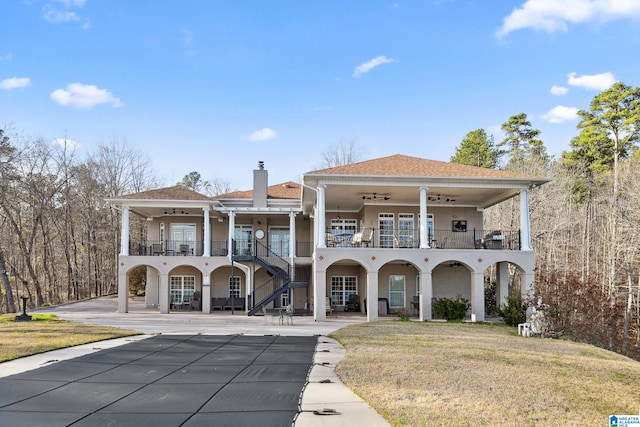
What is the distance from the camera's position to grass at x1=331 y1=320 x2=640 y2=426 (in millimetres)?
6703

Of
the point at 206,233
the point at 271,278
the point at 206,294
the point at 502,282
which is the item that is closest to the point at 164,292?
the point at 206,294

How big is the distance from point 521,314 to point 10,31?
20.8m

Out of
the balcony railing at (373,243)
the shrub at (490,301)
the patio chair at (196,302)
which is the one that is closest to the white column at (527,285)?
the balcony railing at (373,243)

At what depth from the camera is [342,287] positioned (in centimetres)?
2541

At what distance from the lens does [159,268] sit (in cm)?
2309

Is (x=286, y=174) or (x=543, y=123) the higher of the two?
(x=543, y=123)

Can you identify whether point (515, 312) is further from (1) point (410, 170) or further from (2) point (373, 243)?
(1) point (410, 170)

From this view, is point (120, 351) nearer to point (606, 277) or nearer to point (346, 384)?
point (346, 384)

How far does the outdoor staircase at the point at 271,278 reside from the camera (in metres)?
21.7

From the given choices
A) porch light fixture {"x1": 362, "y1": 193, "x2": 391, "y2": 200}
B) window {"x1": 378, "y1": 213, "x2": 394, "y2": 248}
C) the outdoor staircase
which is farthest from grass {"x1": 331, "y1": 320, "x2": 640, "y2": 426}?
window {"x1": 378, "y1": 213, "x2": 394, "y2": 248}

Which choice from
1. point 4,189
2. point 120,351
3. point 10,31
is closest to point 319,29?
point 10,31

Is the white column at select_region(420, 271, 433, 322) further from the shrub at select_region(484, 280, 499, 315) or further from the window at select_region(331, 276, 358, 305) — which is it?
the window at select_region(331, 276, 358, 305)

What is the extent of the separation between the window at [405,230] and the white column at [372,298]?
3.72 metres

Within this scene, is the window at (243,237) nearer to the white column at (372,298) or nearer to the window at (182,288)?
the window at (182,288)
